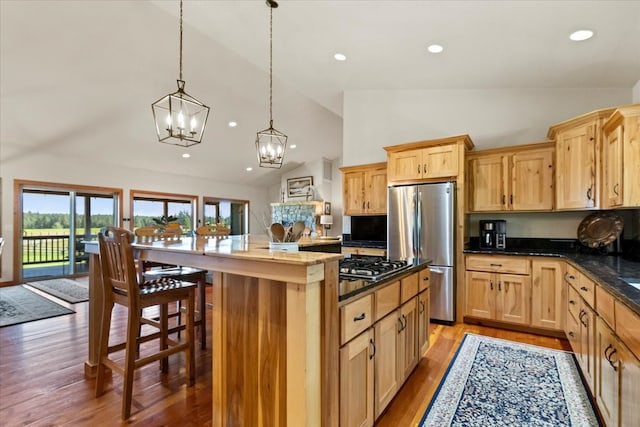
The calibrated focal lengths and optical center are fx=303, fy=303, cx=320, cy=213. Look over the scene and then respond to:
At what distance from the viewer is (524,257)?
10.9 ft

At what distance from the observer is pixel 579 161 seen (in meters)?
3.05

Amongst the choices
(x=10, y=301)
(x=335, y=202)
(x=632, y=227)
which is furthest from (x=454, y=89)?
(x=10, y=301)

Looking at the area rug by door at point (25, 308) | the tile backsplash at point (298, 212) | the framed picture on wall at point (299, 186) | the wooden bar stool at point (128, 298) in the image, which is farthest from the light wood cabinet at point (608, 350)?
the framed picture on wall at point (299, 186)

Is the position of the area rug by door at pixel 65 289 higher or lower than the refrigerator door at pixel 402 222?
lower

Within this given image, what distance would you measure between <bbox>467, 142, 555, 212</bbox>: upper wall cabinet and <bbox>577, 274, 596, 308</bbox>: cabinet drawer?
1.45m

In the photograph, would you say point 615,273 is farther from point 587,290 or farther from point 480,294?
point 480,294

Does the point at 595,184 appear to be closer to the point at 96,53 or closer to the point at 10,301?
the point at 96,53

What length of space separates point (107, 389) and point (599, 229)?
476 cm

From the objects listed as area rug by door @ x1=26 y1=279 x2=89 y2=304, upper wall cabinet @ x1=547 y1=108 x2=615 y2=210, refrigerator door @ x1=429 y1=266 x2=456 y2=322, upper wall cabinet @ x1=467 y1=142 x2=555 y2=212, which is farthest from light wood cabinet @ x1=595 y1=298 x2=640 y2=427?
area rug by door @ x1=26 y1=279 x2=89 y2=304

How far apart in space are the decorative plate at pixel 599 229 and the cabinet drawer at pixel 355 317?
2.97 m

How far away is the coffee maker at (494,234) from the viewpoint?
3814mm

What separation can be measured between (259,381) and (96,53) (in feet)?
16.3

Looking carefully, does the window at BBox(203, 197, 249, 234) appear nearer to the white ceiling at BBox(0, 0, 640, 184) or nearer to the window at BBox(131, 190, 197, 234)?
the window at BBox(131, 190, 197, 234)

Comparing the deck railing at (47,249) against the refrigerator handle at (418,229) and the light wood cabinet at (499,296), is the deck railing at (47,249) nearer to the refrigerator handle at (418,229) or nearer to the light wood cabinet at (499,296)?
the refrigerator handle at (418,229)
